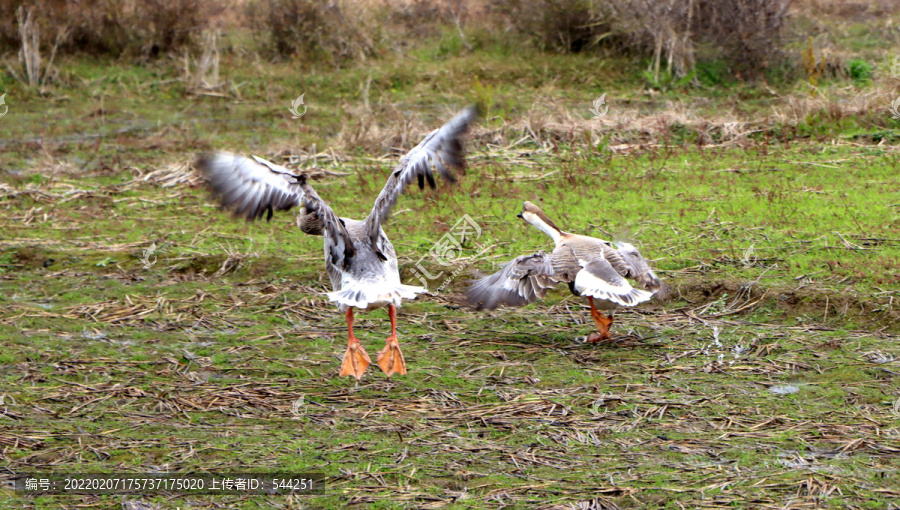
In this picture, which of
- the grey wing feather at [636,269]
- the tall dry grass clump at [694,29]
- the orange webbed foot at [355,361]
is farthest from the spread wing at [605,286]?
the tall dry grass clump at [694,29]

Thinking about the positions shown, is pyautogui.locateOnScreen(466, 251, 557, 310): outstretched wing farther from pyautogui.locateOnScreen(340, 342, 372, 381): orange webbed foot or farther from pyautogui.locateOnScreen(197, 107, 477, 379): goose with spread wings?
pyautogui.locateOnScreen(340, 342, 372, 381): orange webbed foot

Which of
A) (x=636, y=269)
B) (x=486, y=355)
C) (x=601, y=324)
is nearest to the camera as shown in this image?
(x=486, y=355)

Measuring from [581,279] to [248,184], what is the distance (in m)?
2.49

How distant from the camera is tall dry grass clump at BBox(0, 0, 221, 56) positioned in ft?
59.8

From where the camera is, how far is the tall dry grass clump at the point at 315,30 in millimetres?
18500

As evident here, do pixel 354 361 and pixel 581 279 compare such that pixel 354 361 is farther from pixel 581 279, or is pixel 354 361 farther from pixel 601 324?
pixel 601 324

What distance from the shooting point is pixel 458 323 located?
7.96m

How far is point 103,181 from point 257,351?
19.9 feet

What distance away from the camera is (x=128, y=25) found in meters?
18.5

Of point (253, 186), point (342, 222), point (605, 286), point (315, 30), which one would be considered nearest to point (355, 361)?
point (342, 222)

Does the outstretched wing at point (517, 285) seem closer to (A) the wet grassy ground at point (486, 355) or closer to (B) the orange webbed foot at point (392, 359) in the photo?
(A) the wet grassy ground at point (486, 355)

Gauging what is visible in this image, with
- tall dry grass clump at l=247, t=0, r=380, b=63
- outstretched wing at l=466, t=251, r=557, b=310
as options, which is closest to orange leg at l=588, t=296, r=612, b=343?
outstretched wing at l=466, t=251, r=557, b=310

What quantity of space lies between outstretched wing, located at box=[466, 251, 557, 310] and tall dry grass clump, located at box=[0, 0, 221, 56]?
12905mm

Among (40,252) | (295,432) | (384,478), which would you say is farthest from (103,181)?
(384,478)
